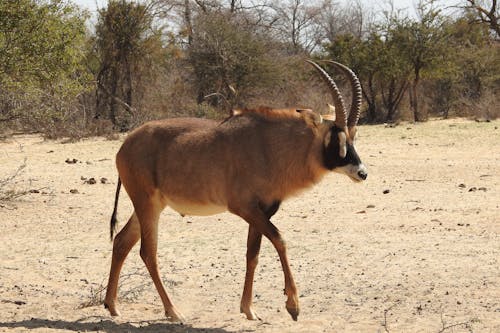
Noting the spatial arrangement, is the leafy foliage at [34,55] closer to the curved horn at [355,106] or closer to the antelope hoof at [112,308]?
the antelope hoof at [112,308]

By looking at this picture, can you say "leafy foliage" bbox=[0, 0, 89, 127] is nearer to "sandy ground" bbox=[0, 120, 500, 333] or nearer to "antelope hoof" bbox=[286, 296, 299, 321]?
"sandy ground" bbox=[0, 120, 500, 333]

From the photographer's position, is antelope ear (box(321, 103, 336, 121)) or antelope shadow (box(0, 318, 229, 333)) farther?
antelope ear (box(321, 103, 336, 121))

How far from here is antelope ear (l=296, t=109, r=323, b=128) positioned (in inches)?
266

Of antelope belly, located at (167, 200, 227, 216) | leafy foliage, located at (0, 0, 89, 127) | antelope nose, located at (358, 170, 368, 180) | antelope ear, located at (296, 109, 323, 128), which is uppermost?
leafy foliage, located at (0, 0, 89, 127)

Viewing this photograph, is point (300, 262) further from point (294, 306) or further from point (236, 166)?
point (294, 306)

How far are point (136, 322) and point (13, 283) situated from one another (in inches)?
70.6

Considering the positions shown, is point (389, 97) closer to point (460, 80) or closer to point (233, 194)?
point (460, 80)

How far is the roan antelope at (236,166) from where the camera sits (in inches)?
262

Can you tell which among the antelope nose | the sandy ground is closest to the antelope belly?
the sandy ground

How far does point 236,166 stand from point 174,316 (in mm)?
1352

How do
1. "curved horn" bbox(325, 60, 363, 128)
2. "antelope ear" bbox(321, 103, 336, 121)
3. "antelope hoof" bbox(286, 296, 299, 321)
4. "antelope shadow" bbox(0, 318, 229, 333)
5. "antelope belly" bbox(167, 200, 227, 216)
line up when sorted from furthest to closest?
"antelope ear" bbox(321, 103, 336, 121) → "curved horn" bbox(325, 60, 363, 128) → "antelope belly" bbox(167, 200, 227, 216) → "antelope shadow" bbox(0, 318, 229, 333) → "antelope hoof" bbox(286, 296, 299, 321)

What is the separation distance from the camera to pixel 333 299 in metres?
7.46

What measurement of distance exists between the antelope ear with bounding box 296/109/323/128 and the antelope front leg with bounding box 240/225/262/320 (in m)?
0.99

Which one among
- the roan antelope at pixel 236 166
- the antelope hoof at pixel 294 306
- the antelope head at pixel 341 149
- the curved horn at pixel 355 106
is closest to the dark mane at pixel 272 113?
the roan antelope at pixel 236 166
